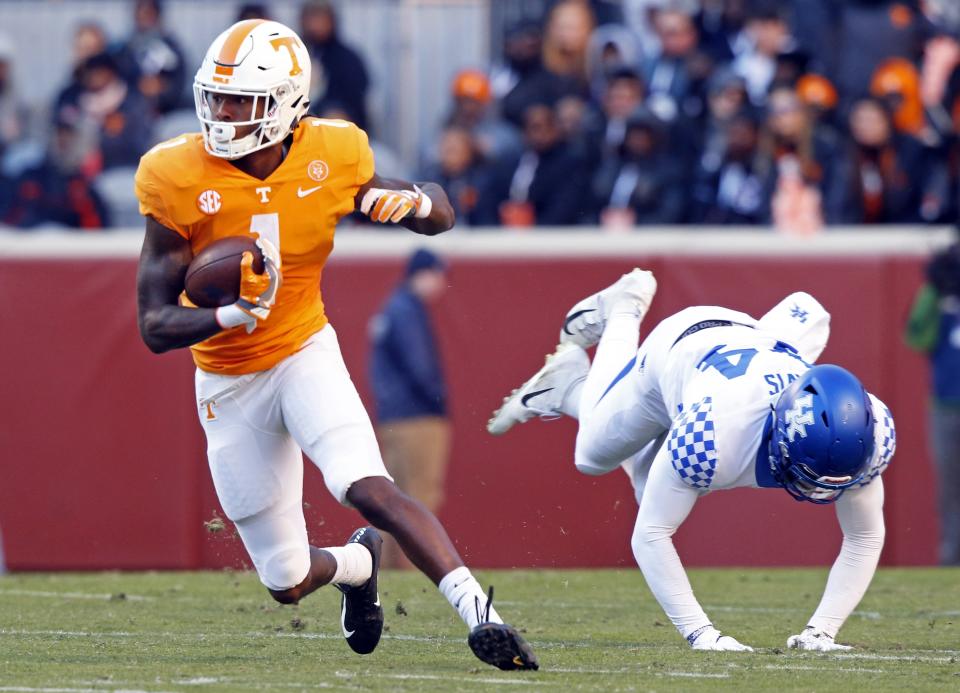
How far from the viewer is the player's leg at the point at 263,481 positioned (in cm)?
566

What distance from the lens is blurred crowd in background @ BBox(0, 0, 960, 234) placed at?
34.8 ft

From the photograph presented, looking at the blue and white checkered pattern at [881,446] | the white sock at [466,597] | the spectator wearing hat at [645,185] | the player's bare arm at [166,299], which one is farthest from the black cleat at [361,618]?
the spectator wearing hat at [645,185]

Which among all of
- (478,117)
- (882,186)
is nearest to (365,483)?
(882,186)

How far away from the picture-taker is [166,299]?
17.8ft

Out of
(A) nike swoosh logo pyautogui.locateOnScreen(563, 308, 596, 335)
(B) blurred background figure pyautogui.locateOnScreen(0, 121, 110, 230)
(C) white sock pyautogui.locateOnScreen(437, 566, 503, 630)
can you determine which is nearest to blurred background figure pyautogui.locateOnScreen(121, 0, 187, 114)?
(B) blurred background figure pyautogui.locateOnScreen(0, 121, 110, 230)

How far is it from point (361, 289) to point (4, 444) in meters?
2.18

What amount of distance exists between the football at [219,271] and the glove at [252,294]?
0.02 meters

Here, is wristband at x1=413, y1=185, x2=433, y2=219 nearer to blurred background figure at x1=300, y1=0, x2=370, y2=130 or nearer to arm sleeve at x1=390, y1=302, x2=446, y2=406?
arm sleeve at x1=390, y1=302, x2=446, y2=406

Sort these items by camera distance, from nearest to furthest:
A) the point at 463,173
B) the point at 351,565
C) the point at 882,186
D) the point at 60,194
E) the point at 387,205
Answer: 1. the point at 387,205
2. the point at 351,565
3. the point at 882,186
4. the point at 463,173
5. the point at 60,194

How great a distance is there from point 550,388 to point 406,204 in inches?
58.3

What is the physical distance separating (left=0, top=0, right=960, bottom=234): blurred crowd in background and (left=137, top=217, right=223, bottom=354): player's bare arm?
5425 millimetres

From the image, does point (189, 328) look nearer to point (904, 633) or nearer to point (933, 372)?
point (904, 633)

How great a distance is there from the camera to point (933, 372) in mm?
9914

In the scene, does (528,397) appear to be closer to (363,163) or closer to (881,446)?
(363,163)
